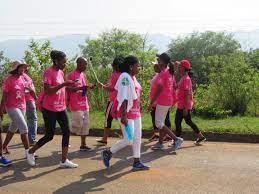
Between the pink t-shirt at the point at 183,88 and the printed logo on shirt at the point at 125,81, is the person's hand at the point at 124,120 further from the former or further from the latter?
the pink t-shirt at the point at 183,88

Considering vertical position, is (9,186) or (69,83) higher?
(69,83)

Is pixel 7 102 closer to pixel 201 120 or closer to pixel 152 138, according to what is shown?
pixel 152 138

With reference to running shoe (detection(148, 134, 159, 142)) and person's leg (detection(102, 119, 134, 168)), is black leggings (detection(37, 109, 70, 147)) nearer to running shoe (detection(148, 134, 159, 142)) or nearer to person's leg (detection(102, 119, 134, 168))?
person's leg (detection(102, 119, 134, 168))

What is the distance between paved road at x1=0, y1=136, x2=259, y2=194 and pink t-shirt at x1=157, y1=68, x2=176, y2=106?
0.91 metres

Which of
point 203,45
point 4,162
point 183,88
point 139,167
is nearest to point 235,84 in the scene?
point 183,88

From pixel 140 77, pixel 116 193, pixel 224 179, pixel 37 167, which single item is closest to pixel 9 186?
pixel 37 167

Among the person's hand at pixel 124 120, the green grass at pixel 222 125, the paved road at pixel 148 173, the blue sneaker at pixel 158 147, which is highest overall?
the person's hand at pixel 124 120

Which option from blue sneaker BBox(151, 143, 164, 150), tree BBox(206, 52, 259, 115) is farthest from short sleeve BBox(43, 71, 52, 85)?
tree BBox(206, 52, 259, 115)

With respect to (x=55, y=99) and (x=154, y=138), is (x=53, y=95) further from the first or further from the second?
(x=154, y=138)

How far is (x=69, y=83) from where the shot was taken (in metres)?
6.45

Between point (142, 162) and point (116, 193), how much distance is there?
1.60 metres

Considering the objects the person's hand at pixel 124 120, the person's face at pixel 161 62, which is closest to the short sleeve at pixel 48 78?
the person's hand at pixel 124 120

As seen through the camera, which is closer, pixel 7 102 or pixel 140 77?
pixel 7 102

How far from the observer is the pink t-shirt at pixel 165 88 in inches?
306
